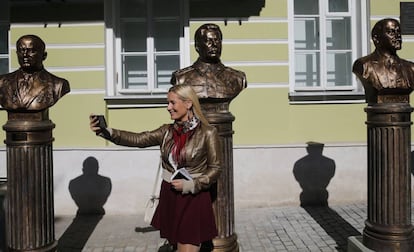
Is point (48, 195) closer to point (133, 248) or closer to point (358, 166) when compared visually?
point (133, 248)

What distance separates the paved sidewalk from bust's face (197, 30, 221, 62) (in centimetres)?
215

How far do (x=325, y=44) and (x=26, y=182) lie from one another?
5.19m

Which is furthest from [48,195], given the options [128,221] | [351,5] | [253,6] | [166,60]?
[351,5]

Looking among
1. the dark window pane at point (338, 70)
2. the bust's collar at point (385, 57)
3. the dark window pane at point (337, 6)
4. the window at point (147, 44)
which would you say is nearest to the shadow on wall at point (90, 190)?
the window at point (147, 44)

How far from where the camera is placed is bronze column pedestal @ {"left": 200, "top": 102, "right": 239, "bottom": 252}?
4.08 m

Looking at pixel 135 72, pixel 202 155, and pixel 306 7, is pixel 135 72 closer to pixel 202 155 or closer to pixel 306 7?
pixel 306 7

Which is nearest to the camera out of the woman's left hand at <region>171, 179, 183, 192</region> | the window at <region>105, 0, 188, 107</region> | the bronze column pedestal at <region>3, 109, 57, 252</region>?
the woman's left hand at <region>171, 179, 183, 192</region>

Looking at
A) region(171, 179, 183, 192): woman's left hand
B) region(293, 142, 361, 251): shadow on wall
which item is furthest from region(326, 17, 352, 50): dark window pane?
region(171, 179, 183, 192): woman's left hand

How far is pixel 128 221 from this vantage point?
6078 mm

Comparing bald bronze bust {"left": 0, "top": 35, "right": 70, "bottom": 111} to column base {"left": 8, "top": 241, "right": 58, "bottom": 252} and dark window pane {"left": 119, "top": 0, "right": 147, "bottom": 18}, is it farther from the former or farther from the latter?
dark window pane {"left": 119, "top": 0, "right": 147, "bottom": 18}

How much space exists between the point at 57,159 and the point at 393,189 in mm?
4577

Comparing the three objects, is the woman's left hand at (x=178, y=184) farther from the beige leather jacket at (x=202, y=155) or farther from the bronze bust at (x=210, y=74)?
the bronze bust at (x=210, y=74)

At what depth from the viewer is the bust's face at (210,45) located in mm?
4031

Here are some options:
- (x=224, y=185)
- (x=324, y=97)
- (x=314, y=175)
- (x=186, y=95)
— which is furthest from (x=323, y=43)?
(x=186, y=95)
